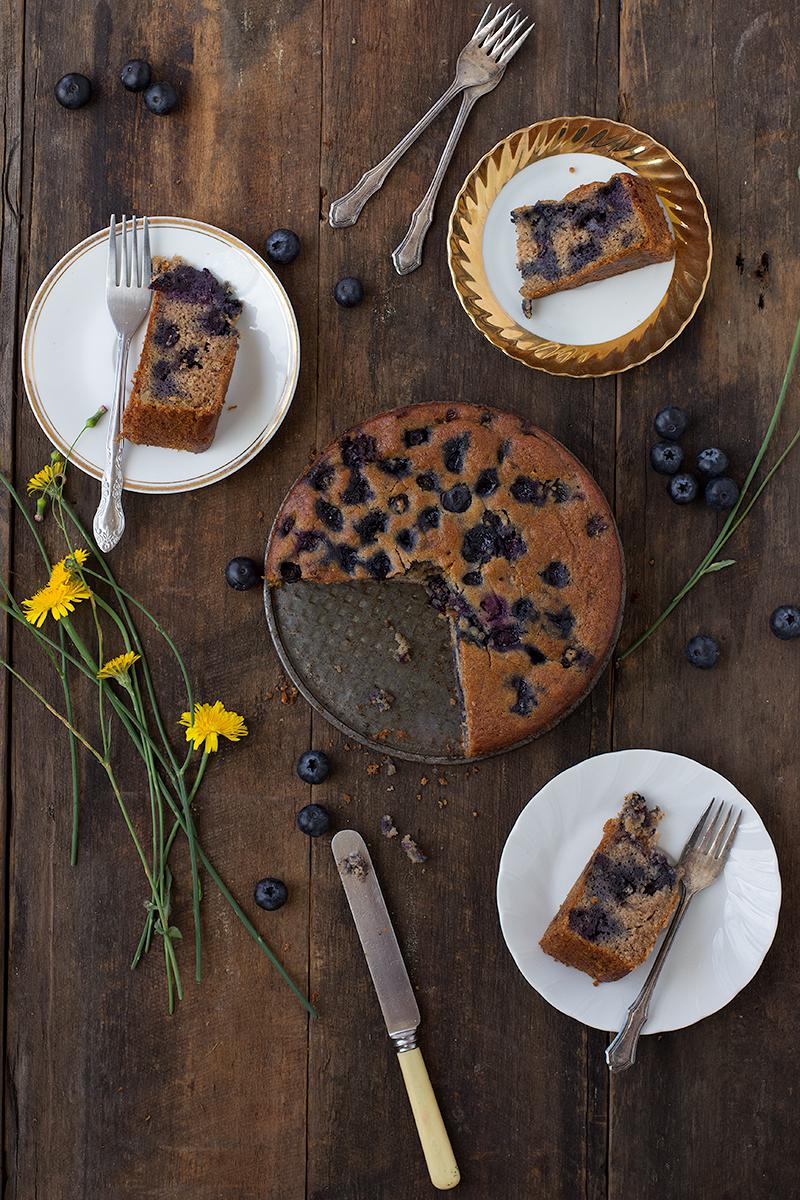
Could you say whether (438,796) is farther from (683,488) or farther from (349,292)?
(349,292)

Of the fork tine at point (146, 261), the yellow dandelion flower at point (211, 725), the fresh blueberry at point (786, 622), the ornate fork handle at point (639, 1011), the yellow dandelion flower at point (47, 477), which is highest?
the fork tine at point (146, 261)

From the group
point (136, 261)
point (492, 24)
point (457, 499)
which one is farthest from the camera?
point (492, 24)

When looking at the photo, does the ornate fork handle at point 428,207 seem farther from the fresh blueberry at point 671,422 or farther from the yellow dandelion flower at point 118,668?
the yellow dandelion flower at point 118,668

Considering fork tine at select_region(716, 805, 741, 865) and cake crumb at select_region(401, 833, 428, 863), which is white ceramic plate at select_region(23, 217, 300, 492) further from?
fork tine at select_region(716, 805, 741, 865)

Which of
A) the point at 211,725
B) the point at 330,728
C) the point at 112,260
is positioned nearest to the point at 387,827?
the point at 330,728

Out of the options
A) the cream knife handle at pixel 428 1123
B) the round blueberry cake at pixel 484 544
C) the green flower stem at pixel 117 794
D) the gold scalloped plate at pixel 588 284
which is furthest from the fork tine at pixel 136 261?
the cream knife handle at pixel 428 1123

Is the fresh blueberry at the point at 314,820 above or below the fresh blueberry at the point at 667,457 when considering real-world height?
below

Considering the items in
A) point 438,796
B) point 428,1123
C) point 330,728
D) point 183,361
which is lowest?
point 428,1123
